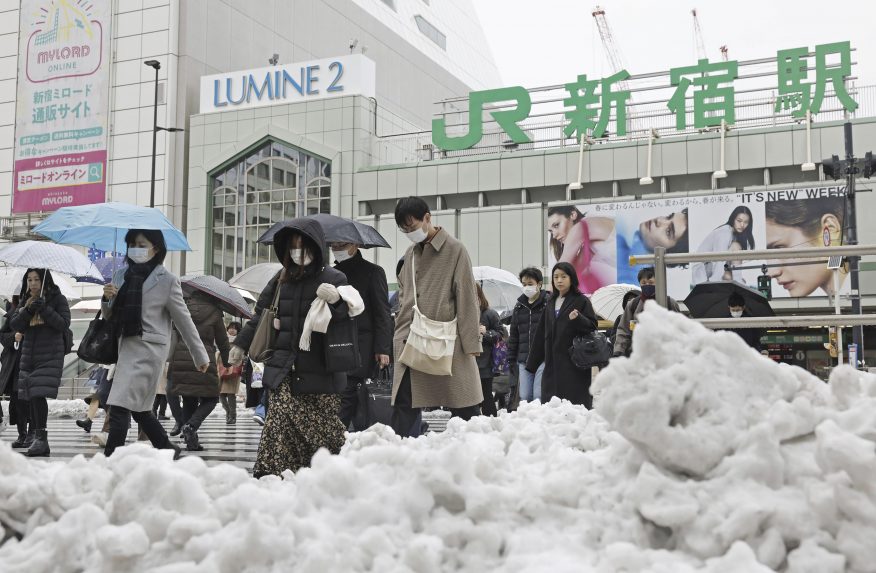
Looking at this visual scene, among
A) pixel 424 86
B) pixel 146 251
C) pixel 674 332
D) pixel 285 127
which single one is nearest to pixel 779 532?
pixel 674 332

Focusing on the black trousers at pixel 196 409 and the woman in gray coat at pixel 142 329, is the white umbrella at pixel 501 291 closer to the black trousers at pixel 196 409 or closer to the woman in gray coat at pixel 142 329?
the black trousers at pixel 196 409

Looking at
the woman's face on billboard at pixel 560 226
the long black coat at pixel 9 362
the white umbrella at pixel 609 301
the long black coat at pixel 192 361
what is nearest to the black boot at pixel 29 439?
the long black coat at pixel 9 362

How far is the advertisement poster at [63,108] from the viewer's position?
35.4 m

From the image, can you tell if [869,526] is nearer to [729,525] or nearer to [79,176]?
[729,525]

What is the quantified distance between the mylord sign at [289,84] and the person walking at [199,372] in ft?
77.4

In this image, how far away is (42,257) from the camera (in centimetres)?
930

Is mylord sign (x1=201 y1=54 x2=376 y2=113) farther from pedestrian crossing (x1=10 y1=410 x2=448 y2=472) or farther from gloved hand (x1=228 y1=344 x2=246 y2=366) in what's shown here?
gloved hand (x1=228 y1=344 x2=246 y2=366)

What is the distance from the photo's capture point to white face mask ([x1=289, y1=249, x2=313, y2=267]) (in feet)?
17.6

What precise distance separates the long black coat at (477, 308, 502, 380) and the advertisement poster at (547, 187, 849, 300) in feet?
50.3

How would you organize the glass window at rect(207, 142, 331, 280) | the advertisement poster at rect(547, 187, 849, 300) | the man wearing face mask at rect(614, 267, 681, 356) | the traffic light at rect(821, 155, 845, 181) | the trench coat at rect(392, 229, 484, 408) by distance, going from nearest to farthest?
the trench coat at rect(392, 229, 484, 408) < the man wearing face mask at rect(614, 267, 681, 356) < the traffic light at rect(821, 155, 845, 181) < the advertisement poster at rect(547, 187, 849, 300) < the glass window at rect(207, 142, 331, 280)

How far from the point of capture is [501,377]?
41.0 feet

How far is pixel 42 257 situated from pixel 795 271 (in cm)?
2251

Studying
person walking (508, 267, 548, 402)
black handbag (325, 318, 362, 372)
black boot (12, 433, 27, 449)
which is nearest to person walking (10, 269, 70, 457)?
black boot (12, 433, 27, 449)

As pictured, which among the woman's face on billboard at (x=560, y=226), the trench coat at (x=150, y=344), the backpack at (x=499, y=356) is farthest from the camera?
the woman's face on billboard at (x=560, y=226)
